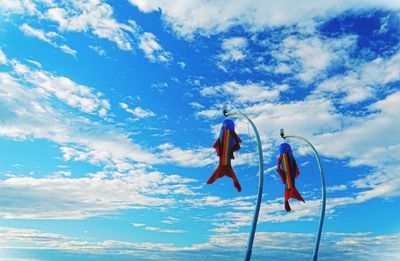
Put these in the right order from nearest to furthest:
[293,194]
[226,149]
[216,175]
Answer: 1. [216,175]
2. [226,149]
3. [293,194]

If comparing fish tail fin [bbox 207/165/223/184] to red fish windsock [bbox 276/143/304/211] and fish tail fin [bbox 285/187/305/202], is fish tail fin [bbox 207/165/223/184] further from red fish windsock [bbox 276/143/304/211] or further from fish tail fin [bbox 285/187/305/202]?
fish tail fin [bbox 285/187/305/202]

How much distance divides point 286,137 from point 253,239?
9297mm

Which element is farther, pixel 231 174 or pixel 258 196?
pixel 231 174

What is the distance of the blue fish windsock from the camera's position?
21.8m

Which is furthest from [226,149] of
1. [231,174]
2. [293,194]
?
[293,194]

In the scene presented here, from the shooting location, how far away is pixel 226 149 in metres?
22.2

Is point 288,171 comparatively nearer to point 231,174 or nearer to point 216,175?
point 231,174

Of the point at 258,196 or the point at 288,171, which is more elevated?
the point at 288,171

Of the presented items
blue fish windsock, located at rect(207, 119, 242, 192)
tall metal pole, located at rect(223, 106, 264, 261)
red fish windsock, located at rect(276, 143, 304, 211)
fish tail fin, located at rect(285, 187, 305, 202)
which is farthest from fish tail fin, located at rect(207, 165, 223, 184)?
fish tail fin, located at rect(285, 187, 305, 202)

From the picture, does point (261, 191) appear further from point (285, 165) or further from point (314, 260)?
point (314, 260)

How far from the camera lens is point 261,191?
20.5m

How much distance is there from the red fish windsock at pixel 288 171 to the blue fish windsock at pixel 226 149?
4.39 meters

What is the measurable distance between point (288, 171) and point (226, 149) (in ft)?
17.7

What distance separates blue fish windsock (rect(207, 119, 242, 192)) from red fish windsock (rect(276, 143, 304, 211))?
173 inches
